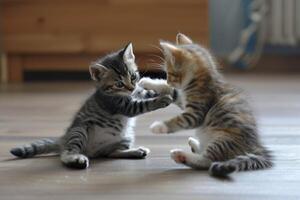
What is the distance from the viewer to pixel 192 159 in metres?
1.54

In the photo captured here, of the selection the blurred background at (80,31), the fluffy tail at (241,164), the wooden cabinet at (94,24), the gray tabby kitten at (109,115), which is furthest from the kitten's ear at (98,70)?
the wooden cabinet at (94,24)

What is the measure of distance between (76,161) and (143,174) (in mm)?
190

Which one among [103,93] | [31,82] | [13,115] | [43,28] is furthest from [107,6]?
[103,93]

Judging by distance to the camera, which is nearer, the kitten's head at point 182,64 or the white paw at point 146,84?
the kitten's head at point 182,64

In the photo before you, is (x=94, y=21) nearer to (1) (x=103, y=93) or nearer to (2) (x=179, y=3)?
(2) (x=179, y=3)

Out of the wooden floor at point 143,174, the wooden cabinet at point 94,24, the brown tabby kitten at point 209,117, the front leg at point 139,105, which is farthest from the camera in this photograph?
the wooden cabinet at point 94,24

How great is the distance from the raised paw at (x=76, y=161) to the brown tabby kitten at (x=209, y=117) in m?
0.21

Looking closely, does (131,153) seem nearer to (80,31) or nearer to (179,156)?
(179,156)

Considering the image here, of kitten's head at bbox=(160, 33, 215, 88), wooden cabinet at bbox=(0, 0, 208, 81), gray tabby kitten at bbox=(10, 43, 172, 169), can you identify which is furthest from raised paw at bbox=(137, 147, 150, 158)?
wooden cabinet at bbox=(0, 0, 208, 81)

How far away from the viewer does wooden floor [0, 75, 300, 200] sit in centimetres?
135

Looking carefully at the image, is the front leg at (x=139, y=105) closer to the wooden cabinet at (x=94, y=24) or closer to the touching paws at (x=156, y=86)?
the touching paws at (x=156, y=86)

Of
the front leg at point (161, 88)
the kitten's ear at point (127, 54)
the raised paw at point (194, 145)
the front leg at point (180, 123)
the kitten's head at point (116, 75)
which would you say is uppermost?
the kitten's ear at point (127, 54)

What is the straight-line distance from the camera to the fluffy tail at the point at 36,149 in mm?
1712

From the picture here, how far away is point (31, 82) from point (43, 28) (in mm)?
356
